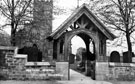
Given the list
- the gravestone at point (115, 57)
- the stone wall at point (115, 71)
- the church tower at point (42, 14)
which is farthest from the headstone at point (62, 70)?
the church tower at point (42, 14)

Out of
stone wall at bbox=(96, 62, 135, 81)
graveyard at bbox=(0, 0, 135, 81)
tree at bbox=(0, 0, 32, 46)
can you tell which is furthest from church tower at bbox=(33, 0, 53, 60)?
stone wall at bbox=(96, 62, 135, 81)

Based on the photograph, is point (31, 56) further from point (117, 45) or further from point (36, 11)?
point (117, 45)

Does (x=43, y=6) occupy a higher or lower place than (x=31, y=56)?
higher

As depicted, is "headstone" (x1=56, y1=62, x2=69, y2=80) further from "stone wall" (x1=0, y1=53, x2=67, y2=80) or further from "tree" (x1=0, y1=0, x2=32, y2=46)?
"tree" (x1=0, y1=0, x2=32, y2=46)

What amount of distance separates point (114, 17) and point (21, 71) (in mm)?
10145

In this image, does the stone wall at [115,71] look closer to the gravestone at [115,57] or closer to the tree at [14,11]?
the gravestone at [115,57]

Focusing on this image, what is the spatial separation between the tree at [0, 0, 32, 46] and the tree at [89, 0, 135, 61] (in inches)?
278

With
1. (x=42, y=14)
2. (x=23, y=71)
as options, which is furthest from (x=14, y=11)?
(x=23, y=71)

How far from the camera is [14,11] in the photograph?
15211 millimetres

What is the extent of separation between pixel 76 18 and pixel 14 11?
7202 mm

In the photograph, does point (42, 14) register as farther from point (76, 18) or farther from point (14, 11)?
point (76, 18)

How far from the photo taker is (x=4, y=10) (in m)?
15.0

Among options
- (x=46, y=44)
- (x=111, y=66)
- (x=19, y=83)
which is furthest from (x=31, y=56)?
(x=46, y=44)

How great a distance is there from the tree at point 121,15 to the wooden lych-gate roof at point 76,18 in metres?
4.73
